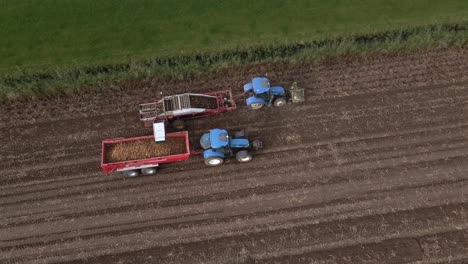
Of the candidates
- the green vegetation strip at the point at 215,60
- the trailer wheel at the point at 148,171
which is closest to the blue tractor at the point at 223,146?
the trailer wheel at the point at 148,171

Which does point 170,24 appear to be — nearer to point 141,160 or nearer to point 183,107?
point 183,107

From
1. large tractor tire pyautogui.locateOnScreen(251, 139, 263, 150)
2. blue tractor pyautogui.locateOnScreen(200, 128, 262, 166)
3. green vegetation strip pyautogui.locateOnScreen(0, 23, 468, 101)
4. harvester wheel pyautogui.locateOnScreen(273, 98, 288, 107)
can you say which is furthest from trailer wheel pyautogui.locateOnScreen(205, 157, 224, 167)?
green vegetation strip pyautogui.locateOnScreen(0, 23, 468, 101)

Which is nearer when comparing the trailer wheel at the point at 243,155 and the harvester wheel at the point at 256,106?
the trailer wheel at the point at 243,155

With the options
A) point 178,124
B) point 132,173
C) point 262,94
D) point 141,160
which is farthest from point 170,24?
point 132,173

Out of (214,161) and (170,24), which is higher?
(170,24)

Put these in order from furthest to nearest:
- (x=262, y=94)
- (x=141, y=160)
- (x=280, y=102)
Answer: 1. (x=280, y=102)
2. (x=262, y=94)
3. (x=141, y=160)

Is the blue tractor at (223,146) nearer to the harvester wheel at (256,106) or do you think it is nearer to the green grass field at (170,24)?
the harvester wheel at (256,106)

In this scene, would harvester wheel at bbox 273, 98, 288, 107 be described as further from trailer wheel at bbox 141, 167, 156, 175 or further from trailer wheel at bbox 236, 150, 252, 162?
trailer wheel at bbox 141, 167, 156, 175
